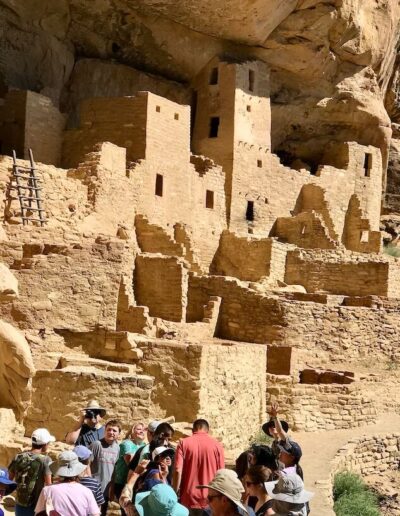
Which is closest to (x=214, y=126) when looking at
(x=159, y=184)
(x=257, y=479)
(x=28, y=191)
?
(x=159, y=184)

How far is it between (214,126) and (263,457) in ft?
62.0

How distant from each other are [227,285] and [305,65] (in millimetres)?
9811

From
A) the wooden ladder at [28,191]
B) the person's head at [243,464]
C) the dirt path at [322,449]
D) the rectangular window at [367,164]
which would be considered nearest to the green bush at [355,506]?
the dirt path at [322,449]

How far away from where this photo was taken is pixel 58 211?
60.2ft

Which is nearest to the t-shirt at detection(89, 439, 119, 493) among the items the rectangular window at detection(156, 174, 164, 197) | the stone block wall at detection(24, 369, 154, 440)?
the stone block wall at detection(24, 369, 154, 440)

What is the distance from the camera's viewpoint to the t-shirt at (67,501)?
597cm

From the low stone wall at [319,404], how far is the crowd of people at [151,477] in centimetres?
596

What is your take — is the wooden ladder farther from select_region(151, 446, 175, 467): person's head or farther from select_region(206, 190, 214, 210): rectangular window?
select_region(151, 446, 175, 467): person's head

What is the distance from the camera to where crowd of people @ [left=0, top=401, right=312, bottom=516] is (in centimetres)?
598

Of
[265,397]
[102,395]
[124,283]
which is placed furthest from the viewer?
[124,283]

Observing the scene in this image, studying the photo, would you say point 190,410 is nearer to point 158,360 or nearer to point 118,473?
point 158,360

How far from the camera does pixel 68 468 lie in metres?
6.12

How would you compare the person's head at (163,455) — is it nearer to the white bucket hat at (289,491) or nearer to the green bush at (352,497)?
the white bucket hat at (289,491)

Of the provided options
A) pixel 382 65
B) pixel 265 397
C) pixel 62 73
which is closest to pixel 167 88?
pixel 62 73
